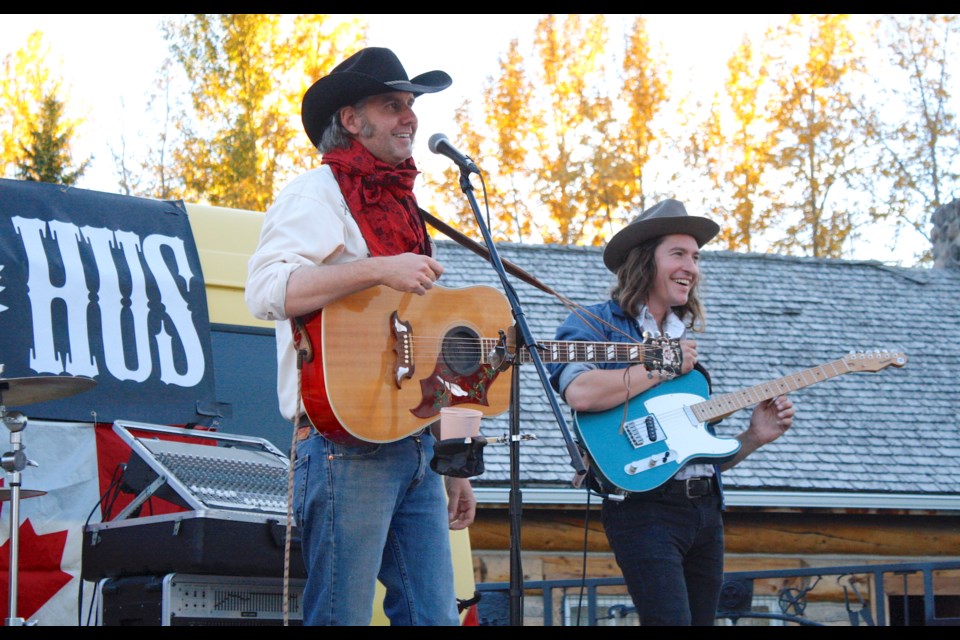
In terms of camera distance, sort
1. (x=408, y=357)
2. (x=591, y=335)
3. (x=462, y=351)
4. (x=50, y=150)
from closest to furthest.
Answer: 1. (x=408, y=357)
2. (x=462, y=351)
3. (x=591, y=335)
4. (x=50, y=150)

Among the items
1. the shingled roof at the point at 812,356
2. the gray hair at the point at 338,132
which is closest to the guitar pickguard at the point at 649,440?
the gray hair at the point at 338,132

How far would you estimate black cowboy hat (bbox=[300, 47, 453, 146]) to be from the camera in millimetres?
3535

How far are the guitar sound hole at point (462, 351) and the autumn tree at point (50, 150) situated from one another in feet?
45.7

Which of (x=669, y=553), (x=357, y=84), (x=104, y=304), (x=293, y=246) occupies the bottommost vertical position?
(x=669, y=553)

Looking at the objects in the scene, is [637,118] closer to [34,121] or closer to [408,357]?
[34,121]

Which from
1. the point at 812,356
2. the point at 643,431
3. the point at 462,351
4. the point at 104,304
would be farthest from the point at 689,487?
the point at 812,356

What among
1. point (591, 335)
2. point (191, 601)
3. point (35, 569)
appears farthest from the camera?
point (35, 569)

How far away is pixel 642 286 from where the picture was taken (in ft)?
14.5

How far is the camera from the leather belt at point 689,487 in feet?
13.1

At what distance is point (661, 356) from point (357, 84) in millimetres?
1469

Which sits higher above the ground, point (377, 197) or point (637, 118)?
point (637, 118)

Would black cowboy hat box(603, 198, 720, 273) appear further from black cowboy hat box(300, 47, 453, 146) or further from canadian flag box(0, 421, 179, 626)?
canadian flag box(0, 421, 179, 626)

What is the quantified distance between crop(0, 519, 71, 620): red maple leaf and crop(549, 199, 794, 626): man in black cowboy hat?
2.25m

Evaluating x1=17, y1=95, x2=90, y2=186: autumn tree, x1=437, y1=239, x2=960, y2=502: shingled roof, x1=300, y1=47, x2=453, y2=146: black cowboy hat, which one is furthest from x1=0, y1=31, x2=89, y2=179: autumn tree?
x1=300, y1=47, x2=453, y2=146: black cowboy hat
